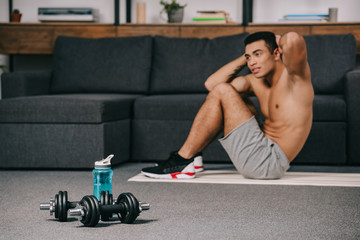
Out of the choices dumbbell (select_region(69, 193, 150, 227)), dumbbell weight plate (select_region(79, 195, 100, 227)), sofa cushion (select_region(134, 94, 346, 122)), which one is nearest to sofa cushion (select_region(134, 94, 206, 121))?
sofa cushion (select_region(134, 94, 346, 122))

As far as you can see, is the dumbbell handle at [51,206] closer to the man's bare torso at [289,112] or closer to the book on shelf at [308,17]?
the man's bare torso at [289,112]

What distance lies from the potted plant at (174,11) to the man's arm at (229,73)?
1.68 m

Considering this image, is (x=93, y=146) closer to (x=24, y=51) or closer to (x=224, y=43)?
(x=224, y=43)

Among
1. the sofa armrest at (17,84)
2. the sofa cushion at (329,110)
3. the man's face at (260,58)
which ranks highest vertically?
the man's face at (260,58)

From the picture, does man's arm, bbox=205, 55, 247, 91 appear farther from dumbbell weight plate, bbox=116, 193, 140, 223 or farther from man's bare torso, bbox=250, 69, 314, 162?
dumbbell weight plate, bbox=116, 193, 140, 223

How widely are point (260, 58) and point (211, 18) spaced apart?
1851mm

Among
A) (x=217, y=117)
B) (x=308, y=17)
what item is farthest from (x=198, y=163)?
(x=308, y=17)

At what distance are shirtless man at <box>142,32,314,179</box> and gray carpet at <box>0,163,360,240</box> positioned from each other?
0.58 feet

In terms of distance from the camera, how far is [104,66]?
434 cm

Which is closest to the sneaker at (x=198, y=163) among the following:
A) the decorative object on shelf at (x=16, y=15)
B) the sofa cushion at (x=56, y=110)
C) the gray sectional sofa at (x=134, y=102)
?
the gray sectional sofa at (x=134, y=102)

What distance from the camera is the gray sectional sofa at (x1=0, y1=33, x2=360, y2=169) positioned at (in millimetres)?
3420

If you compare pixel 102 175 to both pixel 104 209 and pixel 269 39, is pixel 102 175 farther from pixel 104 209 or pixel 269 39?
pixel 269 39

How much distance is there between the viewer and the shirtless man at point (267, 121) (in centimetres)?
294

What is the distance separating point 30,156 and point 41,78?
1.04m
